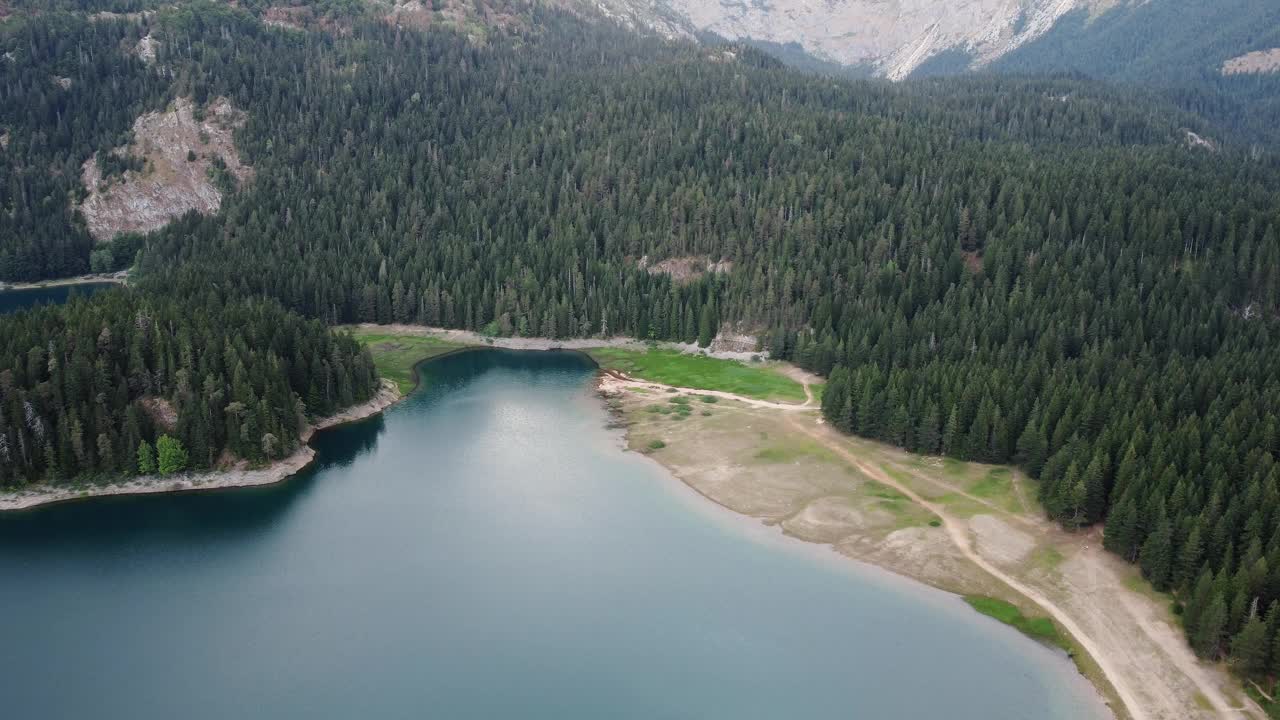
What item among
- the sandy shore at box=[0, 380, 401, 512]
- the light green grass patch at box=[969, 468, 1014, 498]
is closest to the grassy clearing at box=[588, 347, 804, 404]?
the light green grass patch at box=[969, 468, 1014, 498]

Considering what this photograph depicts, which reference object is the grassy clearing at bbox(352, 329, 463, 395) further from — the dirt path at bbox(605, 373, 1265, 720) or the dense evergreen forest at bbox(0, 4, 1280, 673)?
the dirt path at bbox(605, 373, 1265, 720)

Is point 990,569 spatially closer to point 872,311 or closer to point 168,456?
point 872,311

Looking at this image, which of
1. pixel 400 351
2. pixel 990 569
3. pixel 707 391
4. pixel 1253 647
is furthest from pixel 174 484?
pixel 1253 647

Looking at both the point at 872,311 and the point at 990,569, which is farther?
the point at 872,311

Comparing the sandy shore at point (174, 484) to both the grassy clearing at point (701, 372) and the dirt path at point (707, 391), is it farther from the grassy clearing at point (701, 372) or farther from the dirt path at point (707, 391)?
the grassy clearing at point (701, 372)

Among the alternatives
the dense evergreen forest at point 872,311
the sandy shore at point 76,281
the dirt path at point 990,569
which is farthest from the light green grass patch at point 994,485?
the sandy shore at point 76,281

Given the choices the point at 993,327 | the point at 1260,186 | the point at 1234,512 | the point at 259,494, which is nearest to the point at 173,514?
the point at 259,494
